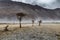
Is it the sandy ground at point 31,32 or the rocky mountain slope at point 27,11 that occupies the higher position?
the rocky mountain slope at point 27,11

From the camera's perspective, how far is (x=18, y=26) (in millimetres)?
3311

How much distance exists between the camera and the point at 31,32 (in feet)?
10.8

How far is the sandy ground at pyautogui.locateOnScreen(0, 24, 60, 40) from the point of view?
3241 mm

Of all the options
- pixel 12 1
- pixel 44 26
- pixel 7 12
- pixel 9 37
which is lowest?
pixel 9 37

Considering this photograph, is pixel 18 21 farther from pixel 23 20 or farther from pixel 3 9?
pixel 3 9

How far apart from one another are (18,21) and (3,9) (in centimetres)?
46

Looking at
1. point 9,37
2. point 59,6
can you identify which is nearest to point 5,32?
point 9,37

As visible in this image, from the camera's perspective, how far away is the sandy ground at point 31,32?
3241mm

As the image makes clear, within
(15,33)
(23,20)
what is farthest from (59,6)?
(15,33)

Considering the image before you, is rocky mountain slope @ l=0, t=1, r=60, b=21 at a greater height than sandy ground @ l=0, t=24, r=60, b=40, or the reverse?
rocky mountain slope @ l=0, t=1, r=60, b=21

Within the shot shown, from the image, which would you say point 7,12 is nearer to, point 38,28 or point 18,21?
point 18,21

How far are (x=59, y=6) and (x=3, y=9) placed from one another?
1371 millimetres

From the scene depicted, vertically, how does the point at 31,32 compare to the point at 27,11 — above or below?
below

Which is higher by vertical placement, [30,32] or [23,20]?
[23,20]
